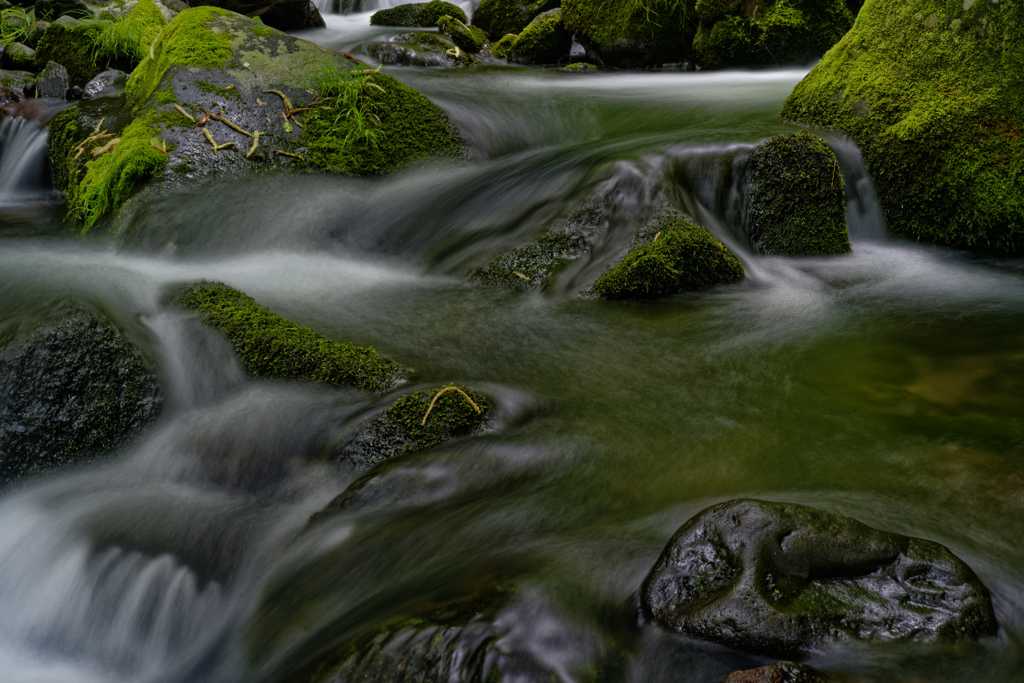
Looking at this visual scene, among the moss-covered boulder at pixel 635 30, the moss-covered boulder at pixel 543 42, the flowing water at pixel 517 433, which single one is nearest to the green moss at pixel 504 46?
the moss-covered boulder at pixel 543 42

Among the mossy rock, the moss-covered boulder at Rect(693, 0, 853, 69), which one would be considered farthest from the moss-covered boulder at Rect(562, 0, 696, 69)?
the mossy rock

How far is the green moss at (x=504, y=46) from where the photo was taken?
1155 centimetres

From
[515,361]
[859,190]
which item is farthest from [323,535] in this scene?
[859,190]

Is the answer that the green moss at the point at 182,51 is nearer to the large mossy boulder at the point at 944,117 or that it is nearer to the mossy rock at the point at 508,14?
the large mossy boulder at the point at 944,117

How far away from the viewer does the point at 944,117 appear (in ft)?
17.3

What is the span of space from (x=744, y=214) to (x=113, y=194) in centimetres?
471

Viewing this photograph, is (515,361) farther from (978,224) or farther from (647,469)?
(978,224)

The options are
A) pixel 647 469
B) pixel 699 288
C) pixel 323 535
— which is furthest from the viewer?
pixel 699 288

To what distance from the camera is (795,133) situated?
5.57 metres

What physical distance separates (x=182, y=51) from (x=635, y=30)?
20.3ft

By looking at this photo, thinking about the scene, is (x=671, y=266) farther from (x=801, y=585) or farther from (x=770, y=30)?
(x=770, y=30)

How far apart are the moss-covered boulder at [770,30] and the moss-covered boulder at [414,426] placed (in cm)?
800

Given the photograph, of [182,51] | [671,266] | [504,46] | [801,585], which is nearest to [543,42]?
[504,46]

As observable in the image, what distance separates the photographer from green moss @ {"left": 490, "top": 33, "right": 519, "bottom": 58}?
455 inches
